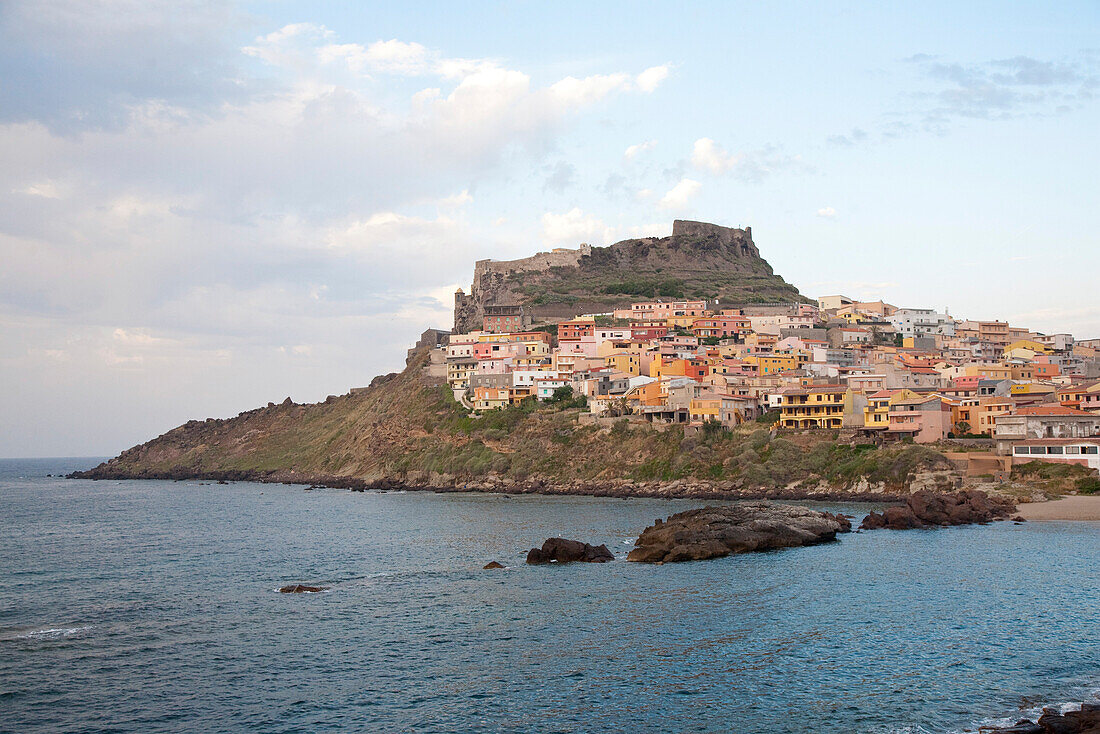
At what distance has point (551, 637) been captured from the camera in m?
27.3

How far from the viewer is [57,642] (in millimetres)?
27250

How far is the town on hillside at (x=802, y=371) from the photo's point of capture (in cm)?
6500

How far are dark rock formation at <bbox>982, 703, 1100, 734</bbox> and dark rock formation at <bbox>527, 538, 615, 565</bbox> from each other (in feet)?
74.6

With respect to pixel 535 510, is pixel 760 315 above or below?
above

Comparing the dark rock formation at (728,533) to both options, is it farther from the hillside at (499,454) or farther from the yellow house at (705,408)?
the yellow house at (705,408)

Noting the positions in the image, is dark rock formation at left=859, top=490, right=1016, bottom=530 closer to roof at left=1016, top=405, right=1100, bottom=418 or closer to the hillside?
the hillside

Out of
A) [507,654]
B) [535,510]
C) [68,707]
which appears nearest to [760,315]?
[535,510]

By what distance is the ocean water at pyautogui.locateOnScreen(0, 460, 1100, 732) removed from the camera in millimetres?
20703

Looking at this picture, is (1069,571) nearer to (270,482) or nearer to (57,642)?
(57,642)

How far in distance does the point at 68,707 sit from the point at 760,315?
99577 mm

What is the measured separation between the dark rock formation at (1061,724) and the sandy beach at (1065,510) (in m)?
33.5

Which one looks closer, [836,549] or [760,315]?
[836,549]

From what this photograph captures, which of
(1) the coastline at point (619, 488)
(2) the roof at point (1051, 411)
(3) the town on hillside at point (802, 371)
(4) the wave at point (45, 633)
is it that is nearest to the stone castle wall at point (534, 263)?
(3) the town on hillside at point (802, 371)

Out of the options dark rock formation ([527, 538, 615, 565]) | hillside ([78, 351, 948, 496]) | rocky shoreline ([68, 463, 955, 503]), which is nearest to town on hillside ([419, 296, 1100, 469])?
hillside ([78, 351, 948, 496])
